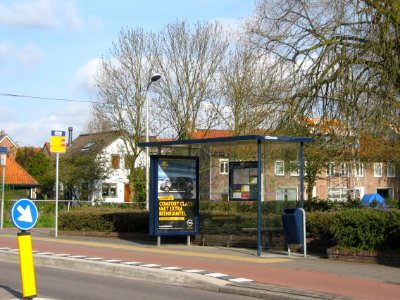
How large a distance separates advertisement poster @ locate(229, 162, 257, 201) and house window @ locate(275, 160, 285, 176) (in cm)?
88

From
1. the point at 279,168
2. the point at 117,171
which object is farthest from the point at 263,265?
the point at 117,171

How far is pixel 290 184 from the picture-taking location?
19.1 m

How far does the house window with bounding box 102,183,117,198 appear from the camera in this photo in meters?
62.4

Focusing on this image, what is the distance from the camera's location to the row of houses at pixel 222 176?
19.3 meters

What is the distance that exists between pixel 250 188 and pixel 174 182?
2.51 metres

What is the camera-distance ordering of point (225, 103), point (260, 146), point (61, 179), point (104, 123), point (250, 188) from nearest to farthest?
point (260, 146), point (250, 188), point (225, 103), point (104, 123), point (61, 179)

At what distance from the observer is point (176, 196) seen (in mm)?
20125

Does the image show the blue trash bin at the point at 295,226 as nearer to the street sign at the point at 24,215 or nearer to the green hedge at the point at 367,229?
the green hedge at the point at 367,229

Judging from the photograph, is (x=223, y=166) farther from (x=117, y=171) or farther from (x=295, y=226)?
(x=117, y=171)

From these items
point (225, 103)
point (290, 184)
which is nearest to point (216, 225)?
point (290, 184)

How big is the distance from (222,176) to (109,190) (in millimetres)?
46657

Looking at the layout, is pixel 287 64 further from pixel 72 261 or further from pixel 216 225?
pixel 72 261

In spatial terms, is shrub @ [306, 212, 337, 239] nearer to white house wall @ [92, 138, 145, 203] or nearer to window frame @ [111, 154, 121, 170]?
white house wall @ [92, 138, 145, 203]

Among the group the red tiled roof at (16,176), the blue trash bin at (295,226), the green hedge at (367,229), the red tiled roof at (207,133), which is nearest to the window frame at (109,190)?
the red tiled roof at (16,176)
